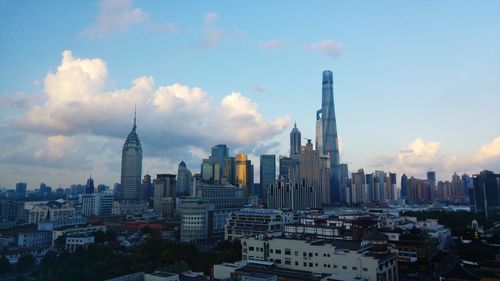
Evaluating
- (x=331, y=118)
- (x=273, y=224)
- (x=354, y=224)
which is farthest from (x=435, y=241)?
(x=331, y=118)

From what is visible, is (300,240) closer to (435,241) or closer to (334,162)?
(435,241)

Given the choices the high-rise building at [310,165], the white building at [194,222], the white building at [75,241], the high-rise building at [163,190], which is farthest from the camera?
the high-rise building at [310,165]

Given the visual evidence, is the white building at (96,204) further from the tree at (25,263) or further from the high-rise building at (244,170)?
the tree at (25,263)

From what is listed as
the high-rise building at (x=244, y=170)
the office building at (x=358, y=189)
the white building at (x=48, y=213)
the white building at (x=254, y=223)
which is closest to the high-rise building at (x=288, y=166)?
the high-rise building at (x=244, y=170)

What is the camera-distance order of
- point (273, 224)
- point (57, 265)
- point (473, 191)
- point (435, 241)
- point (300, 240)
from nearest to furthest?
point (300, 240) → point (57, 265) → point (435, 241) → point (273, 224) → point (473, 191)

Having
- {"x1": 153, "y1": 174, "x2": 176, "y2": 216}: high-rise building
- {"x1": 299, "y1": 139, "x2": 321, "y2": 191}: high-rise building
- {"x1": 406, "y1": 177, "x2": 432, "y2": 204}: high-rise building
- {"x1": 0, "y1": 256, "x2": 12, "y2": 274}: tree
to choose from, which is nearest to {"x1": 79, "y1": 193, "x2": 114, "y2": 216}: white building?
{"x1": 153, "y1": 174, "x2": 176, "y2": 216}: high-rise building
